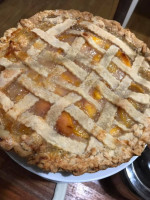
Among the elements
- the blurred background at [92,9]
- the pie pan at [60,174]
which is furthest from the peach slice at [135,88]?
the blurred background at [92,9]

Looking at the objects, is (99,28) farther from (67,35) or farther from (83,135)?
(83,135)

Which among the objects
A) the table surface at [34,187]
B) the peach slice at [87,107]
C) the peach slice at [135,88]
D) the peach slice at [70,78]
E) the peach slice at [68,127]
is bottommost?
the table surface at [34,187]

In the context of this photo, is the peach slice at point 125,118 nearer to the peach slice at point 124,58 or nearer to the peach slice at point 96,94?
the peach slice at point 96,94

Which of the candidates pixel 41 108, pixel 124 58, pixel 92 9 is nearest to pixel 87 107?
pixel 41 108

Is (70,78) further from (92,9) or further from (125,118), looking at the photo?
(92,9)

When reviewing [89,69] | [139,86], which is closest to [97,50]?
[89,69]
